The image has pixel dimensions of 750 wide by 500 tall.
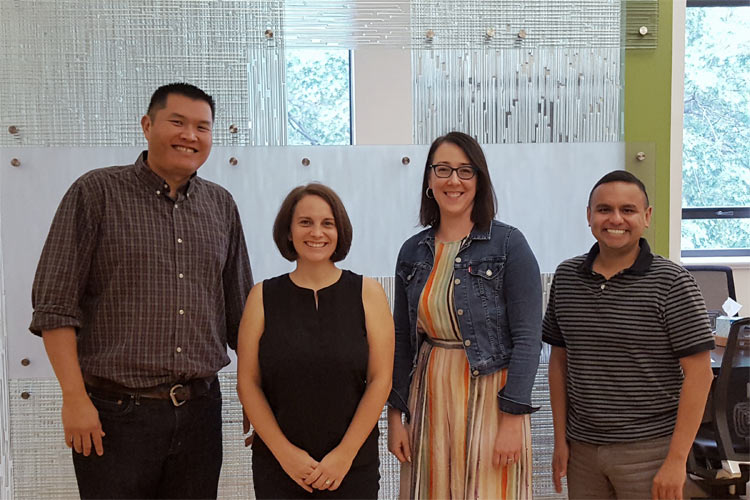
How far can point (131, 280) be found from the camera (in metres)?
1.78

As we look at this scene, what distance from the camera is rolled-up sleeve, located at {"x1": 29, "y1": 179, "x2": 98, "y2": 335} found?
170 cm

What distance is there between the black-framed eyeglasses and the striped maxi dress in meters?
0.19

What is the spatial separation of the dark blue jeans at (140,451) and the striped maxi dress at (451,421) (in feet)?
2.11

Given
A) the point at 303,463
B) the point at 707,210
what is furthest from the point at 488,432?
the point at 707,210

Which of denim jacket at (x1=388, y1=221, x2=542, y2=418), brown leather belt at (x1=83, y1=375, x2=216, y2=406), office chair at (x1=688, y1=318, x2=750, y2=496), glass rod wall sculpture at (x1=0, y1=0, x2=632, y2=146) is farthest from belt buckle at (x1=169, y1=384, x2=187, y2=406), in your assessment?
office chair at (x1=688, y1=318, x2=750, y2=496)

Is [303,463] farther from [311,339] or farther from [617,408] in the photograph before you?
[617,408]

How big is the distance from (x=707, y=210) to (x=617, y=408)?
4.18 meters

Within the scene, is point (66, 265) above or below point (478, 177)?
below

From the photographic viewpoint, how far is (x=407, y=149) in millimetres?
2520

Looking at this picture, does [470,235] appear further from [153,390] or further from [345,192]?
[153,390]

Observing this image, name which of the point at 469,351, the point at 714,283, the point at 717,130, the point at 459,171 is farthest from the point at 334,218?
the point at 717,130

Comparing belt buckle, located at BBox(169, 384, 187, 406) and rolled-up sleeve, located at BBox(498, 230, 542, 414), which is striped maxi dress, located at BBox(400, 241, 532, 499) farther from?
belt buckle, located at BBox(169, 384, 187, 406)

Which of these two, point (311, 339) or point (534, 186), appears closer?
point (311, 339)

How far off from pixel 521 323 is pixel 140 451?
3.56 feet
